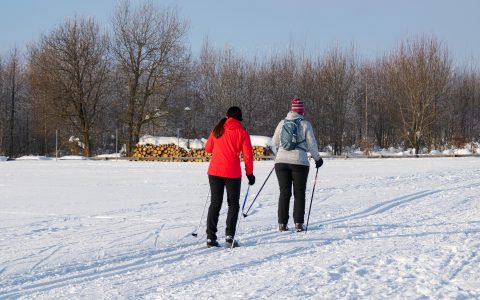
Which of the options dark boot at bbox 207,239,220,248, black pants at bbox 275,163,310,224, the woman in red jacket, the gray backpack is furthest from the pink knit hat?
dark boot at bbox 207,239,220,248

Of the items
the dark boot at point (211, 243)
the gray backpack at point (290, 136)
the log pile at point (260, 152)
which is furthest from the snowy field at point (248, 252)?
the log pile at point (260, 152)

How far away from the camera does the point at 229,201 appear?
19.4 feet

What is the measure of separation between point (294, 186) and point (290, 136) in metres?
0.63

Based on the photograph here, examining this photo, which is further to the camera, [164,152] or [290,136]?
[164,152]

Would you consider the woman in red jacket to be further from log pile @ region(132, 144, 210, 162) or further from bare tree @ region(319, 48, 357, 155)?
bare tree @ region(319, 48, 357, 155)

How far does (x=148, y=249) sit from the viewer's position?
5699 millimetres

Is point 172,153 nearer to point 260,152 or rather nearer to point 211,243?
point 260,152

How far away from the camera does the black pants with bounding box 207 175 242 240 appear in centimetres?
582

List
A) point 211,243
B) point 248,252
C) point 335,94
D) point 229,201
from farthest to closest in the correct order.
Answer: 1. point 335,94
2. point 229,201
3. point 211,243
4. point 248,252

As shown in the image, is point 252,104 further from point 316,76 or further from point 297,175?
point 297,175

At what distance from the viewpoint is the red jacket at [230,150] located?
5836mm

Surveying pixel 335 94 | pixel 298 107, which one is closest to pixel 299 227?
pixel 298 107

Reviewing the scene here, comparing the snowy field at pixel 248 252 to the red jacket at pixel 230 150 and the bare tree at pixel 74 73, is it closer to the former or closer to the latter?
the red jacket at pixel 230 150

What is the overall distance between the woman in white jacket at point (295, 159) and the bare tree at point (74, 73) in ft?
104
